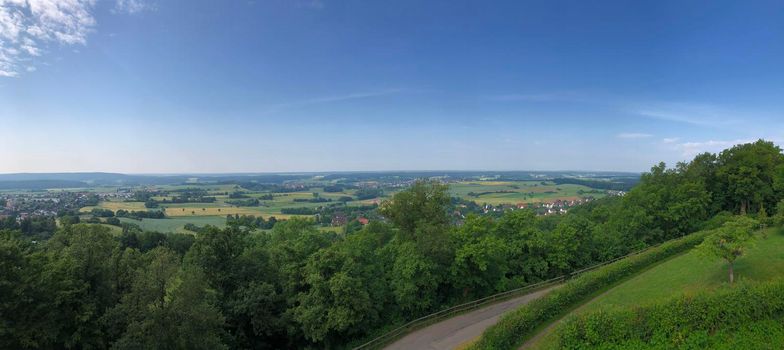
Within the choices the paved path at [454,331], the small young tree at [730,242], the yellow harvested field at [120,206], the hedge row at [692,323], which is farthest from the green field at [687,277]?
the yellow harvested field at [120,206]

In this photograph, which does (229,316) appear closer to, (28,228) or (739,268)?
(739,268)

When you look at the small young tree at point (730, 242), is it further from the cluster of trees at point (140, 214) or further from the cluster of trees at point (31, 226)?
the cluster of trees at point (140, 214)

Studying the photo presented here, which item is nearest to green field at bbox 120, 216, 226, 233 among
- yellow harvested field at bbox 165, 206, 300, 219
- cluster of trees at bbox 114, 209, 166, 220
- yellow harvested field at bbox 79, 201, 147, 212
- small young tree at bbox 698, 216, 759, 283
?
cluster of trees at bbox 114, 209, 166, 220

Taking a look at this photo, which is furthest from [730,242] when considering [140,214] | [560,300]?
[140,214]

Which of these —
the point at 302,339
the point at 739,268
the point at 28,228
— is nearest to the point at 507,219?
the point at 739,268

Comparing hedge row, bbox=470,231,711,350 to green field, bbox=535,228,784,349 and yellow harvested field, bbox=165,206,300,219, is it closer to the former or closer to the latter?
green field, bbox=535,228,784,349

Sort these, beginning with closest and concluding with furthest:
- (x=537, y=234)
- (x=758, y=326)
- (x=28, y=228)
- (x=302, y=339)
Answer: (x=758, y=326) → (x=302, y=339) → (x=537, y=234) → (x=28, y=228)

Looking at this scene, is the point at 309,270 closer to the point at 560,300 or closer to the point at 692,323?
the point at 560,300
